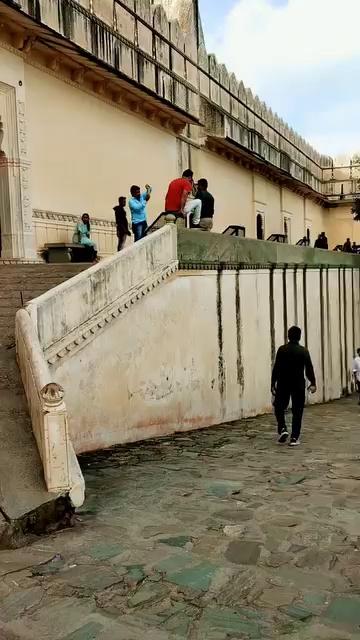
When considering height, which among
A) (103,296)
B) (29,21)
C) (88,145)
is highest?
(29,21)

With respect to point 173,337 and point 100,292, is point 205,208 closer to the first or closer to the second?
point 173,337

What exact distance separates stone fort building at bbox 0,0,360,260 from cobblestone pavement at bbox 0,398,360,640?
21.1 ft

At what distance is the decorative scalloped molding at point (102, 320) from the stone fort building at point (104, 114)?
11.4ft

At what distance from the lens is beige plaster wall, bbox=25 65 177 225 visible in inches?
468

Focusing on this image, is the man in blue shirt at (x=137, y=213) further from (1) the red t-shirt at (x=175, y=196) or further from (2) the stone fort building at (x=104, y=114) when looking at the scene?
(2) the stone fort building at (x=104, y=114)

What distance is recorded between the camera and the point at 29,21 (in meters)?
10.4

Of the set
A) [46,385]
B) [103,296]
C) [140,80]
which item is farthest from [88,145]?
[46,385]

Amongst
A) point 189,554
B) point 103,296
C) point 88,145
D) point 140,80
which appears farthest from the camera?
point 140,80

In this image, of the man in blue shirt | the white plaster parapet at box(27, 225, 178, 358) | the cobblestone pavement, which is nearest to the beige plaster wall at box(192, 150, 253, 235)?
the man in blue shirt

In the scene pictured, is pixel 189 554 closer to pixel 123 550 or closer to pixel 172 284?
pixel 123 550

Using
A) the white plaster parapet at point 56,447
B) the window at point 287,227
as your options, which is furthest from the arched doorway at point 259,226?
the white plaster parapet at point 56,447

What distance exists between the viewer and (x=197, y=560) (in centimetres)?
435

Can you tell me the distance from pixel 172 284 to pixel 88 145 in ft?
17.9

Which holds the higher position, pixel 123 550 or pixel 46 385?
pixel 46 385
